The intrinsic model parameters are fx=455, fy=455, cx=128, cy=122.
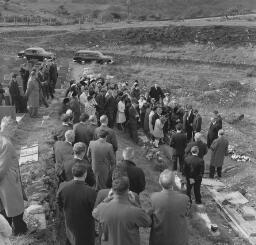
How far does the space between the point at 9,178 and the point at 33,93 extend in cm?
912

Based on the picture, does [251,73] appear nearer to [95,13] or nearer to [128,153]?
[128,153]

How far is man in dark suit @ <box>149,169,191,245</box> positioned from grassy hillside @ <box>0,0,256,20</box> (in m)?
66.1

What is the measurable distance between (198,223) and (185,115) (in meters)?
6.31

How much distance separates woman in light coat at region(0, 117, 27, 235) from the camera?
6.43 metres

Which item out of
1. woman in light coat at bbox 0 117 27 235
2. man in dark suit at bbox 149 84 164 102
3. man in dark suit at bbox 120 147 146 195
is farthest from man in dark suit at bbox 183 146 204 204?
man in dark suit at bbox 149 84 164 102

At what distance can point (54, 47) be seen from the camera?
4931 centimetres

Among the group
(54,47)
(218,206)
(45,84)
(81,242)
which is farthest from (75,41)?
(81,242)

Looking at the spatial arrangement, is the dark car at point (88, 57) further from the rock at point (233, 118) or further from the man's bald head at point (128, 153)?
the man's bald head at point (128, 153)

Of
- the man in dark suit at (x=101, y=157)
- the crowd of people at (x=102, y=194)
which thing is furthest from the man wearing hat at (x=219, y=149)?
the man in dark suit at (x=101, y=157)

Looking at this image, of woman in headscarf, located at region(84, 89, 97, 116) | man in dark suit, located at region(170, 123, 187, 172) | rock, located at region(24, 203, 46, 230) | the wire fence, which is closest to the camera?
rock, located at region(24, 203, 46, 230)

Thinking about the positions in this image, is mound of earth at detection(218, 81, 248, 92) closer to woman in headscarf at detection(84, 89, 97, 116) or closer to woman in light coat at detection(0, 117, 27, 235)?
woman in headscarf at detection(84, 89, 97, 116)

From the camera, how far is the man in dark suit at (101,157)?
8.16 metres

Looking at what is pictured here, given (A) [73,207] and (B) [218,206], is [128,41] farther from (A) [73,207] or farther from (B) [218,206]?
(A) [73,207]

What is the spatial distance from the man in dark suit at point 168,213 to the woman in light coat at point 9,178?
2041 millimetres
